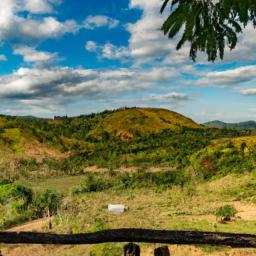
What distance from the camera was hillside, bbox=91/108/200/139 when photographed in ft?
515

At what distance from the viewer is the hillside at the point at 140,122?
156875 mm

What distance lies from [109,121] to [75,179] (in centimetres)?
8857

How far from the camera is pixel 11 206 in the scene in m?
47.8

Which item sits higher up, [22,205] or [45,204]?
[45,204]

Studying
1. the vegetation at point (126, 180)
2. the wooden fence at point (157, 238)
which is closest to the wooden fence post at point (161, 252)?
the wooden fence at point (157, 238)

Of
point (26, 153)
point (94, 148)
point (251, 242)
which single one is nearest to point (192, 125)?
point (94, 148)

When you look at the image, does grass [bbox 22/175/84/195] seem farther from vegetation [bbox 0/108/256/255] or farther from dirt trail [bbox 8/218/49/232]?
dirt trail [bbox 8/218/49/232]

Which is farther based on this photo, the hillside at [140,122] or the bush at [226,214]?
the hillside at [140,122]

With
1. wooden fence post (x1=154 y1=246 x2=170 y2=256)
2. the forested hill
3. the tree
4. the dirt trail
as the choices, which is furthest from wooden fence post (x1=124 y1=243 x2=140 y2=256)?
the forested hill

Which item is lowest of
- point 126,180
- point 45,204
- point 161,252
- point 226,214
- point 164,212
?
point 164,212

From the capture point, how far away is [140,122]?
6516 inches

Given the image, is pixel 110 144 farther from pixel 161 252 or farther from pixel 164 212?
pixel 161 252

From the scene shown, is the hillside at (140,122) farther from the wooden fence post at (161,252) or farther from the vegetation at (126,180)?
the wooden fence post at (161,252)

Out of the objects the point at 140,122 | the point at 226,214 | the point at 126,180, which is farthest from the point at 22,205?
the point at 140,122
